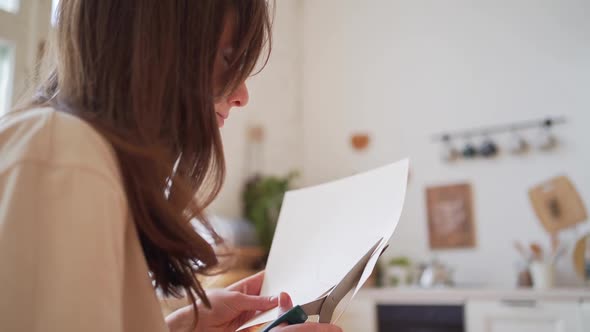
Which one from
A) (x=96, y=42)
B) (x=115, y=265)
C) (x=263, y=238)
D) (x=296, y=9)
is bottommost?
(x=263, y=238)

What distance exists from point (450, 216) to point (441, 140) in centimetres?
43

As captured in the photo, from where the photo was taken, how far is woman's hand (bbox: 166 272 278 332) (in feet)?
2.09

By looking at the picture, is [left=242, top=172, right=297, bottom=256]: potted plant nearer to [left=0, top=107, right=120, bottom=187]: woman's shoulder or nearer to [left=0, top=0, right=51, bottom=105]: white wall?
[left=0, top=0, right=51, bottom=105]: white wall

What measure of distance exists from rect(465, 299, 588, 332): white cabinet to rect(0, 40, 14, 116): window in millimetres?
2030

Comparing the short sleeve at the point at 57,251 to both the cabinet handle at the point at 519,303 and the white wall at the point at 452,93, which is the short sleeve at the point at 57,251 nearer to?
the cabinet handle at the point at 519,303

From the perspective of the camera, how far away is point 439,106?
2910 millimetres

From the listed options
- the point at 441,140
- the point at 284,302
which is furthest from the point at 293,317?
the point at 441,140

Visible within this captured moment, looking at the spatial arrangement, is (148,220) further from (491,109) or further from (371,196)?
(491,109)

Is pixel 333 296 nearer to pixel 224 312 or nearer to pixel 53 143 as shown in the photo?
pixel 224 312

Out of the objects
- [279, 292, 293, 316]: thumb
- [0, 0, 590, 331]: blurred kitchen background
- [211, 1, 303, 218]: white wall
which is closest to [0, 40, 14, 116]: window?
[0, 0, 590, 331]: blurred kitchen background

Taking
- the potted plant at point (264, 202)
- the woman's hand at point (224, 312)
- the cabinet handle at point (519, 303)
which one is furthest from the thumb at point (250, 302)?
the potted plant at point (264, 202)

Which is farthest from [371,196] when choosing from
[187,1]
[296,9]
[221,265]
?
[296,9]

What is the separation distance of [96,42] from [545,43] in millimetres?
2713

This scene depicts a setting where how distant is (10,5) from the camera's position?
2.06 m
